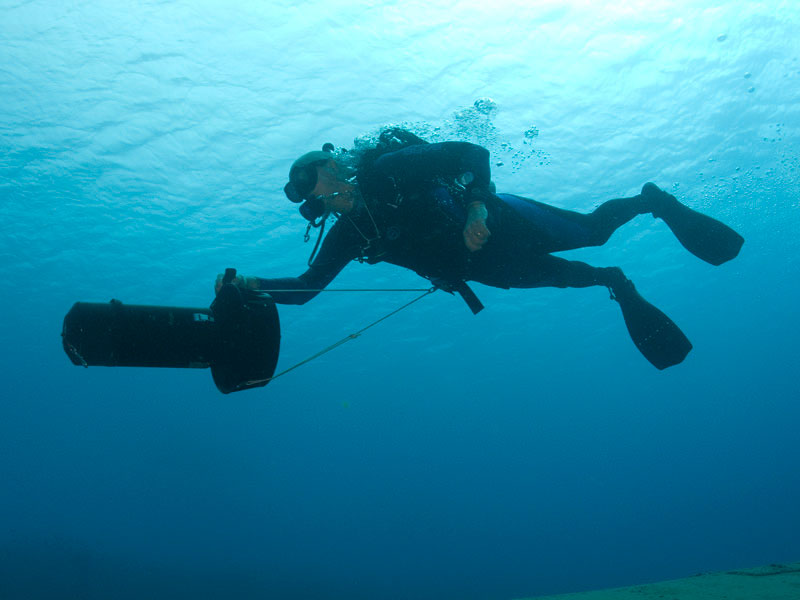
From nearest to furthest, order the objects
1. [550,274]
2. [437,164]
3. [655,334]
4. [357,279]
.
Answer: [437,164]
[655,334]
[550,274]
[357,279]

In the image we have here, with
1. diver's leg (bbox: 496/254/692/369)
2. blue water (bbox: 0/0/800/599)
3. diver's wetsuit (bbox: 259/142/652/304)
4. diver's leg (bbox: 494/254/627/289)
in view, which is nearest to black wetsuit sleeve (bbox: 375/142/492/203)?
diver's wetsuit (bbox: 259/142/652/304)

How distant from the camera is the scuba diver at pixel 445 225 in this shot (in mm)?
3725

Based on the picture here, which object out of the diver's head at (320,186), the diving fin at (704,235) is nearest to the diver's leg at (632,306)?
the diving fin at (704,235)

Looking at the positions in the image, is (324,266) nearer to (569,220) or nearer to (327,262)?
(327,262)

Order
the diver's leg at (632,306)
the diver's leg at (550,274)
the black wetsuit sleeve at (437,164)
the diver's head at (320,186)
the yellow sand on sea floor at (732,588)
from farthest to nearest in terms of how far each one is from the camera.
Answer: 1. the diver's leg at (550,274)
2. the diver's leg at (632,306)
3. the diver's head at (320,186)
4. the black wetsuit sleeve at (437,164)
5. the yellow sand on sea floor at (732,588)

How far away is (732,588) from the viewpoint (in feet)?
11.1

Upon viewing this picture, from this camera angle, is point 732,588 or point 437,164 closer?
point 732,588

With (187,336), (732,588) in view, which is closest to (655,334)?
(732,588)

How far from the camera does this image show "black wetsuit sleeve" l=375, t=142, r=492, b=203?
364 cm

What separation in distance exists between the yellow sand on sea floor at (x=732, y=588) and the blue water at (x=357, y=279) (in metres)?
10.4

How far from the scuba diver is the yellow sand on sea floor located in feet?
5.33

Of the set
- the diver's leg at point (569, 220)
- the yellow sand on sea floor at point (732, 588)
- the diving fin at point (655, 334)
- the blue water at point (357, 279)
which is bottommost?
the yellow sand on sea floor at point (732, 588)

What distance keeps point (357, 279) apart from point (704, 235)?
16457 millimetres

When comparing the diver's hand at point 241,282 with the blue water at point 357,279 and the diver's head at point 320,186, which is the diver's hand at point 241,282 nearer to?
the diver's head at point 320,186
